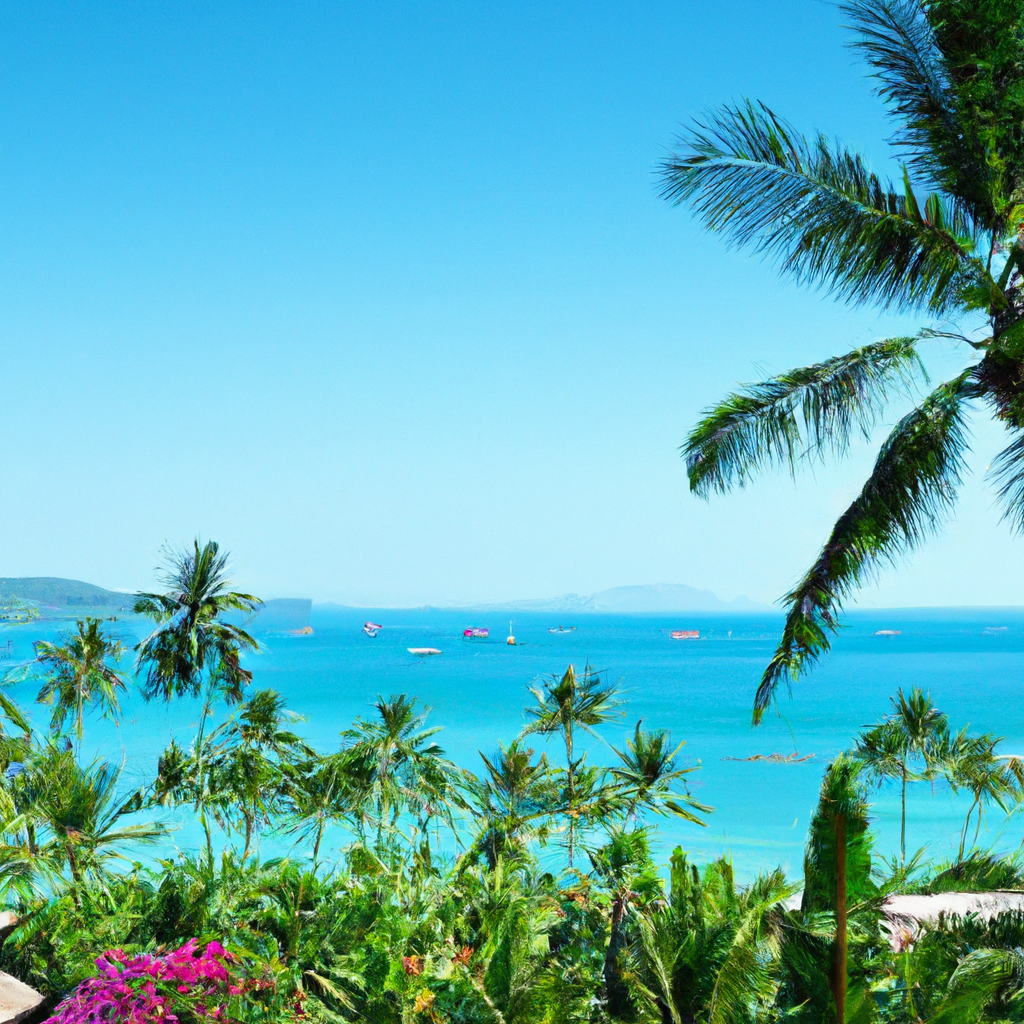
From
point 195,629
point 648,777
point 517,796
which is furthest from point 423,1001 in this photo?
point 195,629

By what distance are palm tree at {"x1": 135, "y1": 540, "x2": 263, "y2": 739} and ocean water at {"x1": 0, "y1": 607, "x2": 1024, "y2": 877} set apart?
1.48 metres

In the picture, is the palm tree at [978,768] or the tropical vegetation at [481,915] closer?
the tropical vegetation at [481,915]

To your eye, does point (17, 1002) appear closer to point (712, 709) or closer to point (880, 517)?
point (880, 517)

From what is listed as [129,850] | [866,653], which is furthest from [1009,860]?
[866,653]

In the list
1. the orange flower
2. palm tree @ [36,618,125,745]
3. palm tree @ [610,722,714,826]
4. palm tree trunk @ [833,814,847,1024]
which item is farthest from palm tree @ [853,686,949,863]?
palm tree @ [36,618,125,745]

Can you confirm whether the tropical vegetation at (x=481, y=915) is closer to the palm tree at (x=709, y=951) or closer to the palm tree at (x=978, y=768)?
the palm tree at (x=709, y=951)

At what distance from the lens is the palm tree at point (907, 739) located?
40.1ft

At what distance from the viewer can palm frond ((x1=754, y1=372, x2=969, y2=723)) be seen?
6094 millimetres

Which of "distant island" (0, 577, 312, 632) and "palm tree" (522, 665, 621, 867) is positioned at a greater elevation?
"palm tree" (522, 665, 621, 867)

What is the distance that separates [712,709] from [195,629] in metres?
41.0

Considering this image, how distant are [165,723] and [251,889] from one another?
41711mm

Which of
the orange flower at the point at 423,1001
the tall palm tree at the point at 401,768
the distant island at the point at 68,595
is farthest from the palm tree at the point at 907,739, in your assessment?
the distant island at the point at 68,595

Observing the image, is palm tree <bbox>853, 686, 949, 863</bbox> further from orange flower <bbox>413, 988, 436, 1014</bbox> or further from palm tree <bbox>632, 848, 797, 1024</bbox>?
orange flower <bbox>413, 988, 436, 1014</bbox>

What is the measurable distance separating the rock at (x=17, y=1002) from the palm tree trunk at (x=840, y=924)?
4.68m
